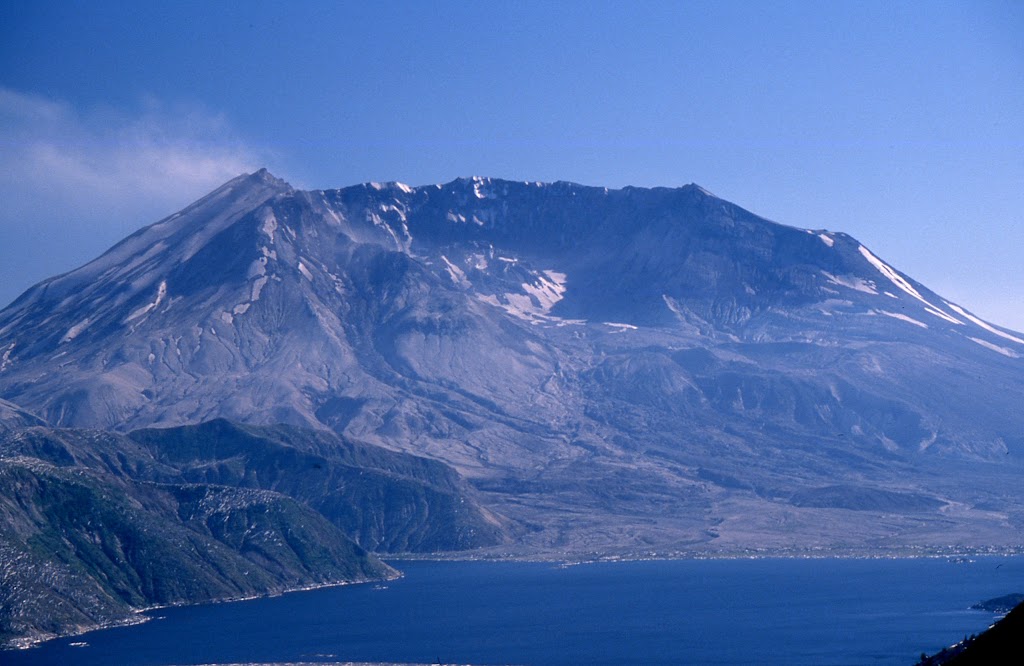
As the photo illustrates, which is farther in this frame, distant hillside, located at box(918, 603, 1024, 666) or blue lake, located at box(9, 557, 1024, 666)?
blue lake, located at box(9, 557, 1024, 666)

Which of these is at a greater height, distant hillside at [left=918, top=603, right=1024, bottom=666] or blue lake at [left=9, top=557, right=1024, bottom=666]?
distant hillside at [left=918, top=603, right=1024, bottom=666]

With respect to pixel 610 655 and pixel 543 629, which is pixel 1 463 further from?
pixel 610 655

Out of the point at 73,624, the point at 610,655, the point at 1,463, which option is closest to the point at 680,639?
the point at 610,655

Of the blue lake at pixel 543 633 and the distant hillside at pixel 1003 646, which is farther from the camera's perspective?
the blue lake at pixel 543 633

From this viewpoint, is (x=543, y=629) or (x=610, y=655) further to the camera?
(x=543, y=629)

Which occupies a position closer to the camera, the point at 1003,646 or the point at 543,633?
the point at 1003,646

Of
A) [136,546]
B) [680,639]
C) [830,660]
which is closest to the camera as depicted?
[830,660]

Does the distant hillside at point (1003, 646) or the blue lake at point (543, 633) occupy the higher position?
the distant hillside at point (1003, 646)

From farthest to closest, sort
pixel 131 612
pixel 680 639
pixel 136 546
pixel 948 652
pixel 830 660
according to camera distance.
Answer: pixel 136 546
pixel 131 612
pixel 680 639
pixel 830 660
pixel 948 652

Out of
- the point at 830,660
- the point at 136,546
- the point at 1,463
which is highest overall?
the point at 1,463

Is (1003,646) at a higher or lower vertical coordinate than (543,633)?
higher

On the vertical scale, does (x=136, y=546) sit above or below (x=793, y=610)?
above
